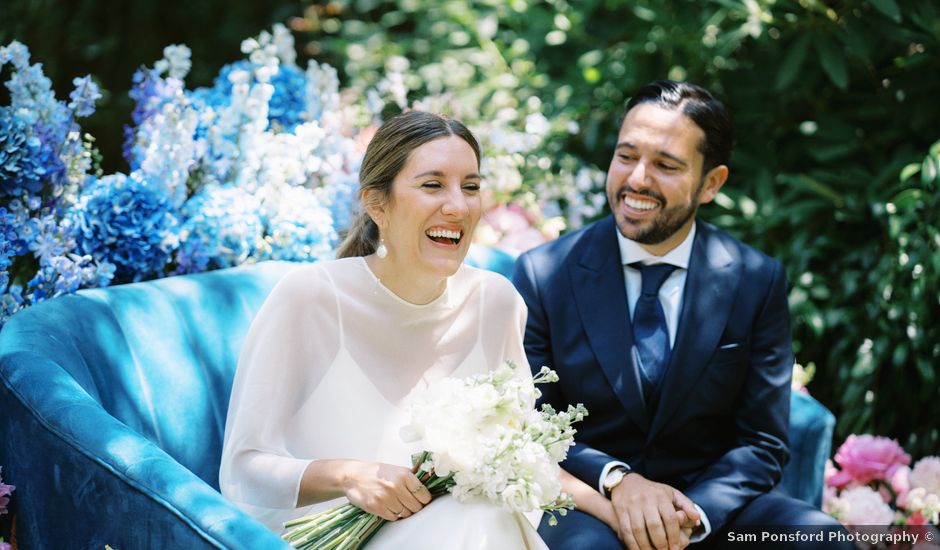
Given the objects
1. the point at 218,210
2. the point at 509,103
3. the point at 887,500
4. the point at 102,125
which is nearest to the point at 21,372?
the point at 218,210

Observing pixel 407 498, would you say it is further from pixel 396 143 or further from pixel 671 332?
pixel 671 332

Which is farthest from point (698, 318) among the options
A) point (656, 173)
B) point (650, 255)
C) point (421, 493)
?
point (421, 493)

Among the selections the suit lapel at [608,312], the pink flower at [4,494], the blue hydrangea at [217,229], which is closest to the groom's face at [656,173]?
the suit lapel at [608,312]

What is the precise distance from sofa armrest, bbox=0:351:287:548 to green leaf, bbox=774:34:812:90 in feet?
9.41

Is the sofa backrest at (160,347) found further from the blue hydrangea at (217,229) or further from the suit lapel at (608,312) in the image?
the suit lapel at (608,312)

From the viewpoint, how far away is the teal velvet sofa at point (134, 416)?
2221mm

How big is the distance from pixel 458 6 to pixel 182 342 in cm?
318

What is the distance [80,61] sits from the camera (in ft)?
23.5

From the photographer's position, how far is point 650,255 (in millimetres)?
3100

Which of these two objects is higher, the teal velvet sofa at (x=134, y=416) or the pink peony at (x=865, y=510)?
the teal velvet sofa at (x=134, y=416)

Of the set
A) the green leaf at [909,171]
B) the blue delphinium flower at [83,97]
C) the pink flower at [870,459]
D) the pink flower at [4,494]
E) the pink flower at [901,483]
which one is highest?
the blue delphinium flower at [83,97]

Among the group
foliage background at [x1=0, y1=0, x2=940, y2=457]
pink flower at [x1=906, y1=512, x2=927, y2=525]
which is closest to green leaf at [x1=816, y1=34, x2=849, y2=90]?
foliage background at [x1=0, y1=0, x2=940, y2=457]

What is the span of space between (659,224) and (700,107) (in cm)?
36

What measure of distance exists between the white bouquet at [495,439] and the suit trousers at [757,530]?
50 centimetres
